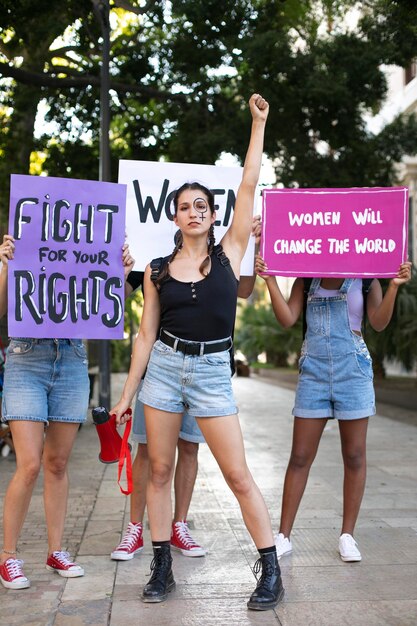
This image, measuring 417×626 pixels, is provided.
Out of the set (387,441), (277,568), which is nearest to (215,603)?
(277,568)

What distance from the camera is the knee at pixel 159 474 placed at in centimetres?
464

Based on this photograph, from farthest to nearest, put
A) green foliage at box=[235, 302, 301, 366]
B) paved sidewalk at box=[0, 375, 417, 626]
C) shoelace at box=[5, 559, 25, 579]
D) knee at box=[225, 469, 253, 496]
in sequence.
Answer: green foliage at box=[235, 302, 301, 366] < shoelace at box=[5, 559, 25, 579] < knee at box=[225, 469, 253, 496] < paved sidewalk at box=[0, 375, 417, 626]

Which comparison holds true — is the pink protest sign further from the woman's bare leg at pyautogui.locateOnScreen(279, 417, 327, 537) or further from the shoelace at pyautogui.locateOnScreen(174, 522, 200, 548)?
the shoelace at pyautogui.locateOnScreen(174, 522, 200, 548)

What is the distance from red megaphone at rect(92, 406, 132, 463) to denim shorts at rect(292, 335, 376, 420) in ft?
3.74

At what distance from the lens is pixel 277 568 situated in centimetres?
450

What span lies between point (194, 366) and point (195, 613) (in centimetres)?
116

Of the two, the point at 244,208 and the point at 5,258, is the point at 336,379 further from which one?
the point at 5,258

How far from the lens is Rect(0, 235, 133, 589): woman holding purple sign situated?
4.80 metres

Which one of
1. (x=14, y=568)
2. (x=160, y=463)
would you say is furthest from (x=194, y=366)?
(x=14, y=568)

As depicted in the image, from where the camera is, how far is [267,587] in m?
4.41

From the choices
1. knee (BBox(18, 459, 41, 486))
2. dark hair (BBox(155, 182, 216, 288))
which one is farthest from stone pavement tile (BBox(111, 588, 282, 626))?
dark hair (BBox(155, 182, 216, 288))

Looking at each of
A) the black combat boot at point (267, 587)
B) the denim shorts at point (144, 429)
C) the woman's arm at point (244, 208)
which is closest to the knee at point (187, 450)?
the denim shorts at point (144, 429)

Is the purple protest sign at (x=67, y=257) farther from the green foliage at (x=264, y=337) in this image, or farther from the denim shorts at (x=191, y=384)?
the green foliage at (x=264, y=337)

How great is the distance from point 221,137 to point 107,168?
2263 mm
